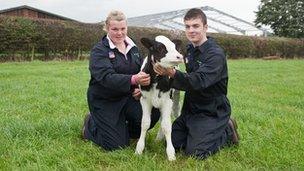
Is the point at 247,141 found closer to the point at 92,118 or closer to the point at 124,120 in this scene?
the point at 124,120

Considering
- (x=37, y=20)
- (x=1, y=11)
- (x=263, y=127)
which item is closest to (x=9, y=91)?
(x=263, y=127)

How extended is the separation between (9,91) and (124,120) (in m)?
5.20

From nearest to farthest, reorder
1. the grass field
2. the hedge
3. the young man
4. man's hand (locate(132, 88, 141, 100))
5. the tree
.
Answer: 1. the grass field
2. the young man
3. man's hand (locate(132, 88, 141, 100))
4. the hedge
5. the tree

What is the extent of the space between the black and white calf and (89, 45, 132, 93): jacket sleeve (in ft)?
0.69

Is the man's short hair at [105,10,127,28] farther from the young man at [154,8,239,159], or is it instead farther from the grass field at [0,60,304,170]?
the grass field at [0,60,304,170]

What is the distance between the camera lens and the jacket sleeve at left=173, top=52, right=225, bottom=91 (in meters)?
4.98

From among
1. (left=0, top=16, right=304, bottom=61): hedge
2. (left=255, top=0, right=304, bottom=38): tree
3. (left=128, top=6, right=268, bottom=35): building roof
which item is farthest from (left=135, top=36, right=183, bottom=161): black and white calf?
(left=255, top=0, right=304, bottom=38): tree

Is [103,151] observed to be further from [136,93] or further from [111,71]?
[111,71]

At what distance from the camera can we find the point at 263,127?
6609 millimetres

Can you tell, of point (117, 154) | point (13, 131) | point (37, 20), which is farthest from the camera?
point (37, 20)

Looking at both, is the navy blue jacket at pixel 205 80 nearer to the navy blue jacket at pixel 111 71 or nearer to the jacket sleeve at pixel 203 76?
the jacket sleeve at pixel 203 76

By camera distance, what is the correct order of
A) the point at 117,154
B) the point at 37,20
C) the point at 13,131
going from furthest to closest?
the point at 37,20
the point at 13,131
the point at 117,154

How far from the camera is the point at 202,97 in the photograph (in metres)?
5.51

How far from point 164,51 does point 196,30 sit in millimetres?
835
